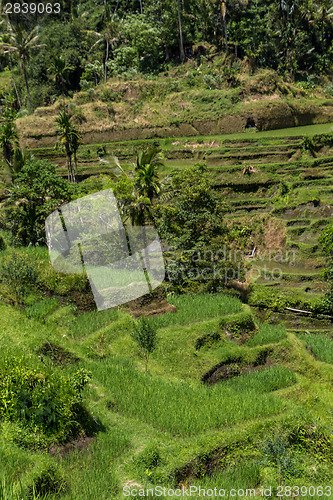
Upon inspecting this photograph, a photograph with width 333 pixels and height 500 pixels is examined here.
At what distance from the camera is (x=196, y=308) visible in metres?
15.3

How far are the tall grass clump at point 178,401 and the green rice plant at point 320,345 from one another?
413cm

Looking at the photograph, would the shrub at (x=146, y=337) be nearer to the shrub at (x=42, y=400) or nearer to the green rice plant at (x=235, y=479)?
the shrub at (x=42, y=400)

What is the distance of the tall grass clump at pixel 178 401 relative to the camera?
9109 millimetres

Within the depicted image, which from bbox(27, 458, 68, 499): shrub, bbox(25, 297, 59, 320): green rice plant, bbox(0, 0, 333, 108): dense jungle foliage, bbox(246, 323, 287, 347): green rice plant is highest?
bbox(0, 0, 333, 108): dense jungle foliage

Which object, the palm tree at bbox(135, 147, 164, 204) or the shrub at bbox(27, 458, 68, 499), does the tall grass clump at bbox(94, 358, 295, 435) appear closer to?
the shrub at bbox(27, 458, 68, 499)

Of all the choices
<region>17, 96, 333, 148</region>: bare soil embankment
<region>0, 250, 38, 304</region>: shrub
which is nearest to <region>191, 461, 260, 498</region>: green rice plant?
<region>0, 250, 38, 304</region>: shrub

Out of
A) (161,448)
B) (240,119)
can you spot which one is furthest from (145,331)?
(240,119)

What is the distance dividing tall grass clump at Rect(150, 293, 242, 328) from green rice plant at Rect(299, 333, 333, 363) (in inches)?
119


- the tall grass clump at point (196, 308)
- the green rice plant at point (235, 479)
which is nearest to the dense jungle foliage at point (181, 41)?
the tall grass clump at point (196, 308)

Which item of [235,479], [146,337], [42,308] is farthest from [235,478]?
[42,308]

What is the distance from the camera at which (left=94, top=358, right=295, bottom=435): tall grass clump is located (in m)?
9.11

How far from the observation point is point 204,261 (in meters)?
18.4

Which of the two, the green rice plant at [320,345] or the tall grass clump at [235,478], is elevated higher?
the tall grass clump at [235,478]

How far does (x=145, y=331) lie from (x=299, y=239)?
14.4 m
